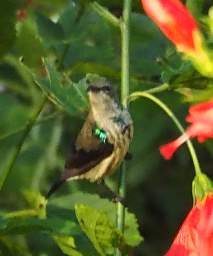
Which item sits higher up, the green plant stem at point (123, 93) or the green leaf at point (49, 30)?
the green leaf at point (49, 30)

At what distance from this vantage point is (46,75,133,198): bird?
1459 millimetres

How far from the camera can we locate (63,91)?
145 cm

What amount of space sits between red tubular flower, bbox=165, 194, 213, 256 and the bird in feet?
0.69

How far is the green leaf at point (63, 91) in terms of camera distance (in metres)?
1.44

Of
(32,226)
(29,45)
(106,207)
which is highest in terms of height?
(29,45)

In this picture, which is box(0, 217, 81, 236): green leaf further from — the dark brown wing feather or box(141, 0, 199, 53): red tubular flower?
box(141, 0, 199, 53): red tubular flower

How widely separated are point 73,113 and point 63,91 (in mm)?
39

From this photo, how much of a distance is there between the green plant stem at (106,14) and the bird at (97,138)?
74 mm

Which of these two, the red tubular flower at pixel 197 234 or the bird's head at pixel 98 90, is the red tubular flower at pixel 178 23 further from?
the bird's head at pixel 98 90

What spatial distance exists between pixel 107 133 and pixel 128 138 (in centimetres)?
5

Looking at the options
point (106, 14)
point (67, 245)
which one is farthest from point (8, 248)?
point (106, 14)

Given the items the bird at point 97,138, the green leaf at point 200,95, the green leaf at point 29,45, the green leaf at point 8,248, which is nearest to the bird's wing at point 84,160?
the bird at point 97,138

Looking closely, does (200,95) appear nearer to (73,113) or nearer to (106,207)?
(73,113)

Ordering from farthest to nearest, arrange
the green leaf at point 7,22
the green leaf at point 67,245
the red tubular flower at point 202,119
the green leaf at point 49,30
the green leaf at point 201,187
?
the green leaf at point 49,30 < the green leaf at point 7,22 < the green leaf at point 67,245 < the green leaf at point 201,187 < the red tubular flower at point 202,119
